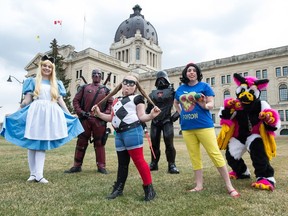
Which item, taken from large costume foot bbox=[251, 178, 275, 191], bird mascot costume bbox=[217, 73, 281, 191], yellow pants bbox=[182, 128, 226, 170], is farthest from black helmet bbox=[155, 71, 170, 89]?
large costume foot bbox=[251, 178, 275, 191]

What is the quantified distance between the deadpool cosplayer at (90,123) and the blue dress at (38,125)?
895 millimetres

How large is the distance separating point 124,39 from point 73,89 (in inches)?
1002

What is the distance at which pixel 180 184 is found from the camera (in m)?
4.02

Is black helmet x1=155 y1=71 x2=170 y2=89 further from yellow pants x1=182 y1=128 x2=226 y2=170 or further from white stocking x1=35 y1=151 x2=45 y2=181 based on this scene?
Answer: white stocking x1=35 y1=151 x2=45 y2=181

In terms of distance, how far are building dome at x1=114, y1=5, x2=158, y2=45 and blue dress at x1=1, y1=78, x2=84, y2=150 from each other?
6478 centimetres

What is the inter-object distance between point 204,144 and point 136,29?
219ft

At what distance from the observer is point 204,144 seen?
3.58 metres

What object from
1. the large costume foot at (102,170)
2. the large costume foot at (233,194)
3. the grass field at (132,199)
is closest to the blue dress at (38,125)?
the grass field at (132,199)

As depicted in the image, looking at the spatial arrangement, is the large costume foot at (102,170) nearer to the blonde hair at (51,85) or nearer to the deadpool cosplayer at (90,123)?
the deadpool cosplayer at (90,123)

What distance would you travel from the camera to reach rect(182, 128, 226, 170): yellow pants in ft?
11.4

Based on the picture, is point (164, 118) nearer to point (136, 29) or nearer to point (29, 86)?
point (29, 86)

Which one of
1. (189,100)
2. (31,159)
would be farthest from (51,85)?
(189,100)

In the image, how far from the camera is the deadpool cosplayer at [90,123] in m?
5.33

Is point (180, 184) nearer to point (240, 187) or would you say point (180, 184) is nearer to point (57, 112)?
point (240, 187)
